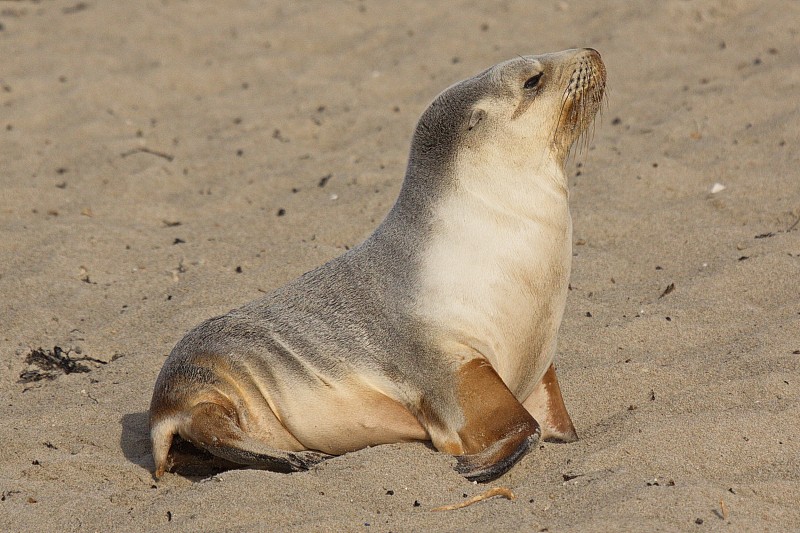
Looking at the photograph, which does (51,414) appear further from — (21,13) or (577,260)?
(21,13)

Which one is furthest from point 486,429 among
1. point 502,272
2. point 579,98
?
point 579,98

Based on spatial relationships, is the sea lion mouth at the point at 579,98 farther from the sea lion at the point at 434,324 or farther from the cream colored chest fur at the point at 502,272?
the cream colored chest fur at the point at 502,272

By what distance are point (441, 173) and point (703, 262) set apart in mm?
2238

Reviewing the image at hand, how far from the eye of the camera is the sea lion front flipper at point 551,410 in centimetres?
457

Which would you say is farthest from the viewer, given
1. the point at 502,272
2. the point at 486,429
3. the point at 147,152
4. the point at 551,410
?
the point at 147,152

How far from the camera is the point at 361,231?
7.04 m

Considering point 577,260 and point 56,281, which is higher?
point 56,281

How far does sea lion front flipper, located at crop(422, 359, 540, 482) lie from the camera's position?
4.05 metres

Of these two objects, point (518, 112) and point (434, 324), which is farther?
point (518, 112)

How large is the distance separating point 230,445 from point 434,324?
35.6 inches

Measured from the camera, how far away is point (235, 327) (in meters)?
4.77

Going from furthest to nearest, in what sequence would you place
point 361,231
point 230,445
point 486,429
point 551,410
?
point 361,231 → point 551,410 → point 230,445 → point 486,429

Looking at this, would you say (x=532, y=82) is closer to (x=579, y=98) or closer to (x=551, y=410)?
(x=579, y=98)

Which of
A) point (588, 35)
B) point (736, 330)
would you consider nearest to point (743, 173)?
point (736, 330)
